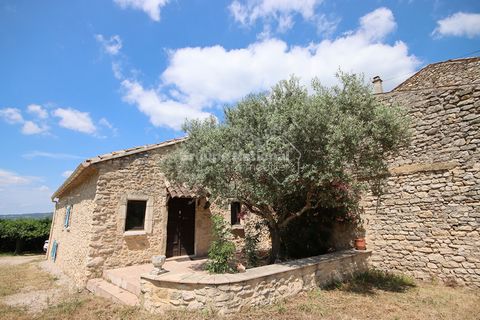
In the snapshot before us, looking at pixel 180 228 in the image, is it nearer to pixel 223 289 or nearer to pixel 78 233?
pixel 78 233

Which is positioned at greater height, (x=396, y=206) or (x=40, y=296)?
(x=396, y=206)

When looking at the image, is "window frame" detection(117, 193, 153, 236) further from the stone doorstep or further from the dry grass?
the dry grass

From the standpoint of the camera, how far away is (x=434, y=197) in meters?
7.75

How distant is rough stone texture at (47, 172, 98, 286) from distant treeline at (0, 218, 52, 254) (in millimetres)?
9166

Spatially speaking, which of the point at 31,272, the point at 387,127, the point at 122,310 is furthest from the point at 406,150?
the point at 31,272

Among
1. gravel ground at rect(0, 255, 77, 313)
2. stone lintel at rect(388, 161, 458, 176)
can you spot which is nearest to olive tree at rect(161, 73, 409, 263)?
stone lintel at rect(388, 161, 458, 176)

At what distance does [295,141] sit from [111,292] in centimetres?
577

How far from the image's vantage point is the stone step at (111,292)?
6012mm

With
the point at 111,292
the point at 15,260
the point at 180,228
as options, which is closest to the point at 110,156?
the point at 180,228

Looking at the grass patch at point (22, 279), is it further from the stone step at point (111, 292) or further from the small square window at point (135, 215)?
the small square window at point (135, 215)

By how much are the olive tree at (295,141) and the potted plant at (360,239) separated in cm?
303

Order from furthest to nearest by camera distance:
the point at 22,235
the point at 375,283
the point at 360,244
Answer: the point at 22,235 → the point at 360,244 → the point at 375,283

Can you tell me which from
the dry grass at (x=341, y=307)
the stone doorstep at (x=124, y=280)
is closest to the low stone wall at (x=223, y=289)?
the dry grass at (x=341, y=307)

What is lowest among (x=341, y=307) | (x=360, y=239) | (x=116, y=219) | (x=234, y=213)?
(x=341, y=307)
